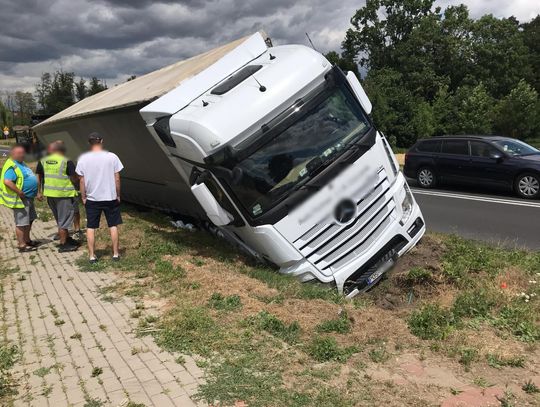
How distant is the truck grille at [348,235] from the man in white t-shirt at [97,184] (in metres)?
2.76

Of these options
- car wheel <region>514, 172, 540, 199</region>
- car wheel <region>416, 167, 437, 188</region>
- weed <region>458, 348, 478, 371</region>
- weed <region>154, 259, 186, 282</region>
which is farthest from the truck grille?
car wheel <region>416, 167, 437, 188</region>

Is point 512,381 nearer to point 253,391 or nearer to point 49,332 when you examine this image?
point 253,391

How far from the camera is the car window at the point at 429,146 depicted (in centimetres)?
1419

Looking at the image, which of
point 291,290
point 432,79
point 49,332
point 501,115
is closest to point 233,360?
point 291,290

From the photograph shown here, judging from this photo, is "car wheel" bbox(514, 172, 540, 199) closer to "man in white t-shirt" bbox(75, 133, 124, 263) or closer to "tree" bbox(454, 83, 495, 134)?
"man in white t-shirt" bbox(75, 133, 124, 263)

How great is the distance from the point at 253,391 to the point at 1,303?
3529 mm

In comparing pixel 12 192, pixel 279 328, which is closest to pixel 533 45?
pixel 12 192

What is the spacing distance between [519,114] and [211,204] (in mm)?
30122

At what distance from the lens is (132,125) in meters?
Result: 8.31

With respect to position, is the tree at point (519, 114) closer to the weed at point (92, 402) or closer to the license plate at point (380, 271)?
the license plate at point (380, 271)

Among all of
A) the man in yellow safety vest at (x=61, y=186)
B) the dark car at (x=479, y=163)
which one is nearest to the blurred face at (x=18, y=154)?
the man in yellow safety vest at (x=61, y=186)

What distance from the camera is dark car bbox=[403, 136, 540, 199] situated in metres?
12.1

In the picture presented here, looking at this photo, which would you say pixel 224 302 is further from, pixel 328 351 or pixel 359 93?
pixel 359 93

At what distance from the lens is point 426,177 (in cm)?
1463
